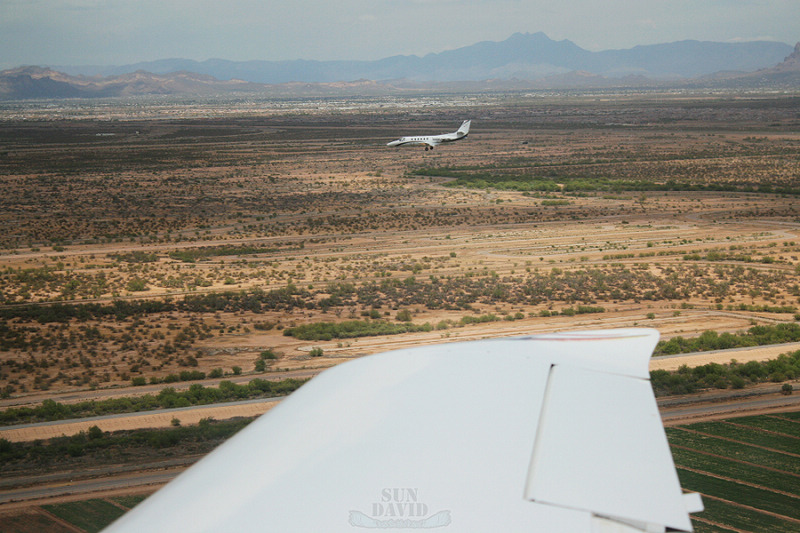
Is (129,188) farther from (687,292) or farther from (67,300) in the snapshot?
(687,292)

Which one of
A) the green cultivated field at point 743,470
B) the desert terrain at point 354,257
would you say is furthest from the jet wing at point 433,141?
the green cultivated field at point 743,470

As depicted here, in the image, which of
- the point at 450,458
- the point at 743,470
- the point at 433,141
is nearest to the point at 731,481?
the point at 743,470

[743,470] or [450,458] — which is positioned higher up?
[450,458]

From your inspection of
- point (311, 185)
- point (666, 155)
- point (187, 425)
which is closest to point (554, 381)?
point (187, 425)

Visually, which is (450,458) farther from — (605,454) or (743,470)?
(743,470)

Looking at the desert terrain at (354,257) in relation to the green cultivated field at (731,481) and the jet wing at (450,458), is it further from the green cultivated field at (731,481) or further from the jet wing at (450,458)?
the jet wing at (450,458)

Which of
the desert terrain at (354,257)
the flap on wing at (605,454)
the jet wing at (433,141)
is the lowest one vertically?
the desert terrain at (354,257)

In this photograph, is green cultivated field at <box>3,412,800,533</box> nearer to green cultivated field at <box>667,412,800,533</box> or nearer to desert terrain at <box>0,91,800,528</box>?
green cultivated field at <box>667,412,800,533</box>

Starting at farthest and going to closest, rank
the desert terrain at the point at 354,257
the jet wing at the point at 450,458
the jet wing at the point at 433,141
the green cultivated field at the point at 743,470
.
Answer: the jet wing at the point at 433,141 < the desert terrain at the point at 354,257 < the green cultivated field at the point at 743,470 < the jet wing at the point at 450,458
